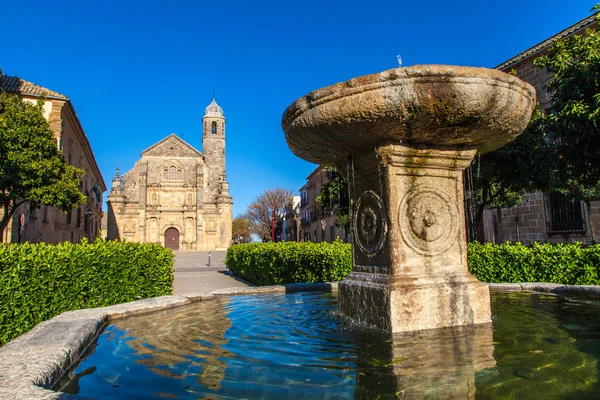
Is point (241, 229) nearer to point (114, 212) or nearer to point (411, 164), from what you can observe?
point (114, 212)

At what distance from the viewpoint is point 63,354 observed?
2.30 metres

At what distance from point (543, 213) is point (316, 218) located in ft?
87.4

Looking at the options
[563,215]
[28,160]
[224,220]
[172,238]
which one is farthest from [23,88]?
[172,238]

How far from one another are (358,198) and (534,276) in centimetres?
442

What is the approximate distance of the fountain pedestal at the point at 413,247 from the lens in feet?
10.7

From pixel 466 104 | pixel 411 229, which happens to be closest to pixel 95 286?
pixel 411 229

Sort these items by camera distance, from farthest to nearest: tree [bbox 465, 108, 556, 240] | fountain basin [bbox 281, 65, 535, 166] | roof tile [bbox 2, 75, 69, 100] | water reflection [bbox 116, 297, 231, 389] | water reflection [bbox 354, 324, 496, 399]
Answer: roof tile [bbox 2, 75, 69, 100]
tree [bbox 465, 108, 556, 240]
fountain basin [bbox 281, 65, 535, 166]
water reflection [bbox 116, 297, 231, 389]
water reflection [bbox 354, 324, 496, 399]

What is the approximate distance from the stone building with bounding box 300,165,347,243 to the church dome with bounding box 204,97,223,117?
13.4 metres

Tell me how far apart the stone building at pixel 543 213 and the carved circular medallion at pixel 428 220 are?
1359cm

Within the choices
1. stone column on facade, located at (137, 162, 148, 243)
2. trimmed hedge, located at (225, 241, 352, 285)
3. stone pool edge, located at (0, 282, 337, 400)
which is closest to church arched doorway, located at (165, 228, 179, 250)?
stone column on facade, located at (137, 162, 148, 243)

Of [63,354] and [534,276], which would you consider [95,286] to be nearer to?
[63,354]

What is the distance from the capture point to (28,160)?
12.9 meters

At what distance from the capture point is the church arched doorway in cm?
4422

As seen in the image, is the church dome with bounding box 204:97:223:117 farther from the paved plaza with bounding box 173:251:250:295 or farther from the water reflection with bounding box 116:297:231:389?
the water reflection with bounding box 116:297:231:389
